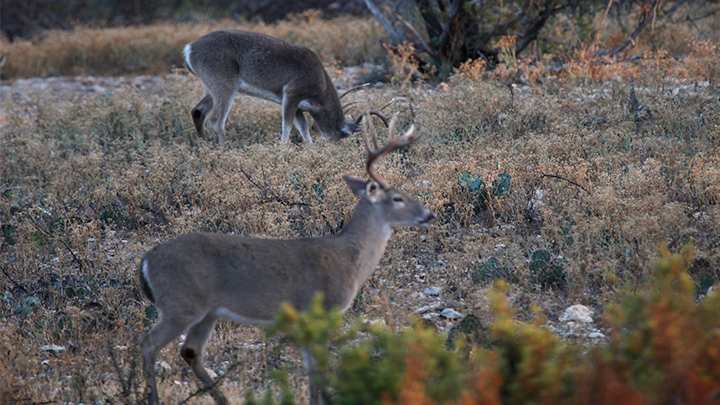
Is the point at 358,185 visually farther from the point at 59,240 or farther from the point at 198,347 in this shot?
the point at 59,240

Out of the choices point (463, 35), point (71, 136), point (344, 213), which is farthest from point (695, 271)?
point (71, 136)

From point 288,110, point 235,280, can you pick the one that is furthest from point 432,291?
A: point 288,110

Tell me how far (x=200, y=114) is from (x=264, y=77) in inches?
41.8

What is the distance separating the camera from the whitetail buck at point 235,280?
3.69 meters

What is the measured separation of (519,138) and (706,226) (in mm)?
2479

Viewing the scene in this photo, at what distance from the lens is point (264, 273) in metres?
3.84

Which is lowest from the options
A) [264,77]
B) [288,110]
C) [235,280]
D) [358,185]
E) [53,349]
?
[53,349]

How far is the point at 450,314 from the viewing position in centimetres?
476

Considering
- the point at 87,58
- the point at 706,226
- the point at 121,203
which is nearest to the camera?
the point at 706,226

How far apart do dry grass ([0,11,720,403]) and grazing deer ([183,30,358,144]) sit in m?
0.52

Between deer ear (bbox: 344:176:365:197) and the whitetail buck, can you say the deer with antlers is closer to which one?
deer ear (bbox: 344:176:365:197)

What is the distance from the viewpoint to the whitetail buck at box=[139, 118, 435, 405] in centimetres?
369

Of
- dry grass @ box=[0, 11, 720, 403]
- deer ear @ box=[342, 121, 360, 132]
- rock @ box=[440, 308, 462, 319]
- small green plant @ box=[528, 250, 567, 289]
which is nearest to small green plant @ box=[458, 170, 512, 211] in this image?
dry grass @ box=[0, 11, 720, 403]

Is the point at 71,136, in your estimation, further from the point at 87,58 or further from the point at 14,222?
the point at 87,58
